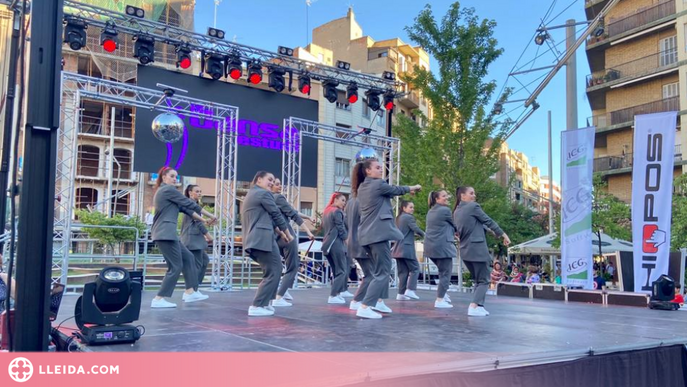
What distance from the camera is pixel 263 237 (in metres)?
6.37

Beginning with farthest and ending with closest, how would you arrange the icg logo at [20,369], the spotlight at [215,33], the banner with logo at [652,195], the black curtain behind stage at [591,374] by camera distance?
the spotlight at [215,33], the banner with logo at [652,195], the black curtain behind stage at [591,374], the icg logo at [20,369]

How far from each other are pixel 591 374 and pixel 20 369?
3931mm

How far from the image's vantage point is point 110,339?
432 cm

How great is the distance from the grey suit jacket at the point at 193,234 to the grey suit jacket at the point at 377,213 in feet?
10.1

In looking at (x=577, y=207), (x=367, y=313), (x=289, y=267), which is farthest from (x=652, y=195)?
(x=289, y=267)

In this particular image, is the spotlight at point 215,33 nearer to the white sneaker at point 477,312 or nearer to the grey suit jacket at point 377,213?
the grey suit jacket at point 377,213

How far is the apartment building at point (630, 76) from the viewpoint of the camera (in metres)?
30.4

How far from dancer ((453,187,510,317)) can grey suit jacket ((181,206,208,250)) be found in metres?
3.89

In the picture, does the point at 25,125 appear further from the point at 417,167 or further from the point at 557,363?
the point at 417,167

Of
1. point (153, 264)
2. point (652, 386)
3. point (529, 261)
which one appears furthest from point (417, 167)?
point (529, 261)

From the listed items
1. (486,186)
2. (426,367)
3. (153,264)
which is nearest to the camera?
(426,367)

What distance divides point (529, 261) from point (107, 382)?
4407 cm

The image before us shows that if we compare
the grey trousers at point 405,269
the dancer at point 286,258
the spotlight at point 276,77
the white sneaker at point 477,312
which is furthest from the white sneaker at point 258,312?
the spotlight at point 276,77

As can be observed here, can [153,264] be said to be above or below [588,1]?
below
